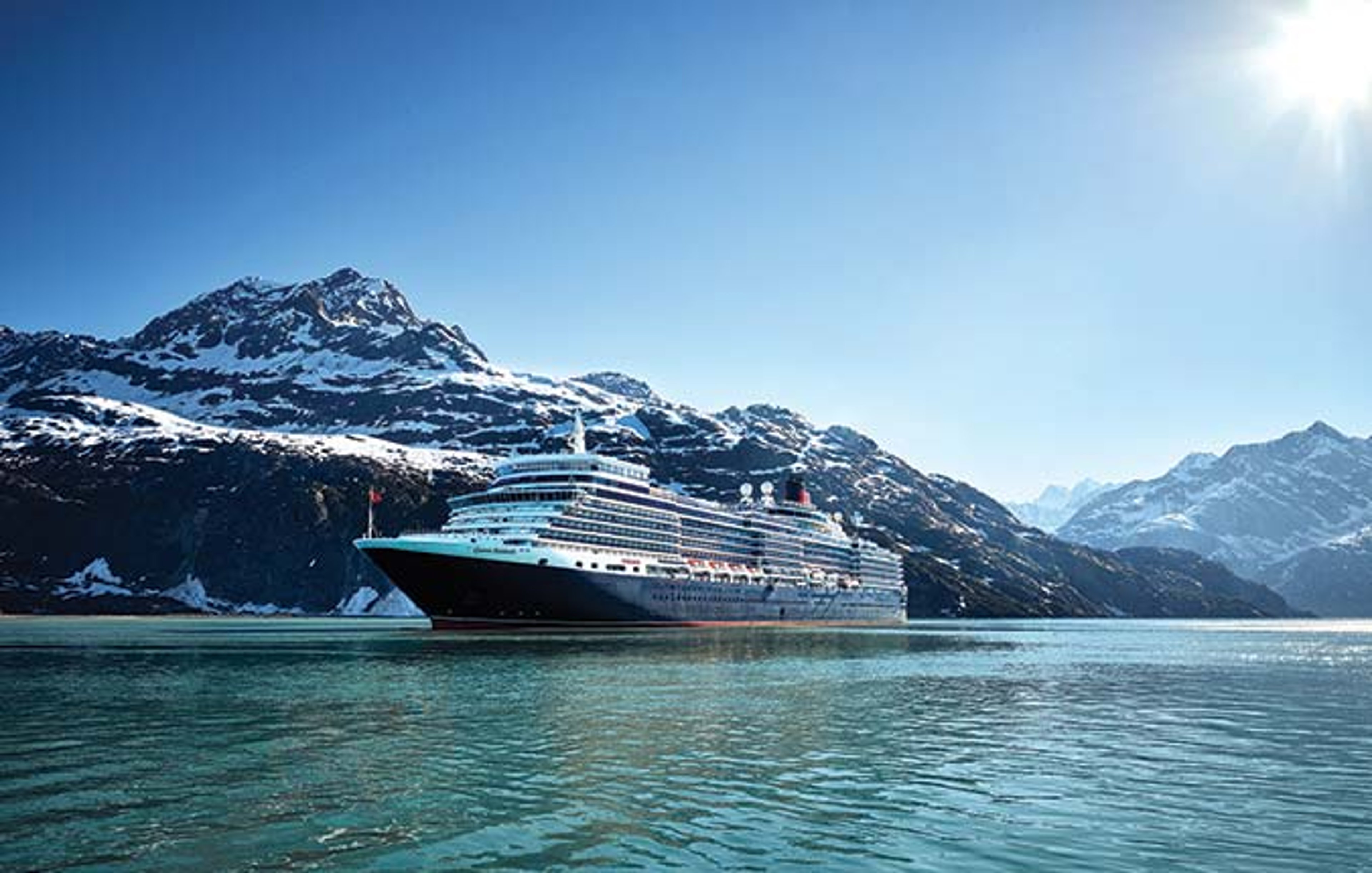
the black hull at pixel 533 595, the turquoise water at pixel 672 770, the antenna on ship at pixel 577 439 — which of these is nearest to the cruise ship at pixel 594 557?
the black hull at pixel 533 595

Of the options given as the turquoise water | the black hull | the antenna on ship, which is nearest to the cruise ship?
the black hull

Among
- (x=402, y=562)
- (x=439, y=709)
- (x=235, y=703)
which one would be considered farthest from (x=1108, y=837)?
(x=402, y=562)

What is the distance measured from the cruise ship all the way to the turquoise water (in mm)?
38628

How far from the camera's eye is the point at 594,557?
101m

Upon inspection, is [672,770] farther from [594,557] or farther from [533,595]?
[594,557]

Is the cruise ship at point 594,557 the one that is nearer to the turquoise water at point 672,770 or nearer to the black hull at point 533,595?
the black hull at point 533,595

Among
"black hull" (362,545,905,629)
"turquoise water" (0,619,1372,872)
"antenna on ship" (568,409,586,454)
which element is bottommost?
"turquoise water" (0,619,1372,872)

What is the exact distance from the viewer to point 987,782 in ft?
74.8

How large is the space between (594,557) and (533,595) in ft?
27.8

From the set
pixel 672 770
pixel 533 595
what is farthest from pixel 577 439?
pixel 672 770

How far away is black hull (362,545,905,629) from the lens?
304 feet

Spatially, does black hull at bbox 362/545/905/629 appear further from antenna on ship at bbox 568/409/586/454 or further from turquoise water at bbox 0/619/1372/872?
turquoise water at bbox 0/619/1372/872

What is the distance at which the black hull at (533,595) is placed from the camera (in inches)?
3652

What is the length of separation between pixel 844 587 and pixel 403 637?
307 feet
